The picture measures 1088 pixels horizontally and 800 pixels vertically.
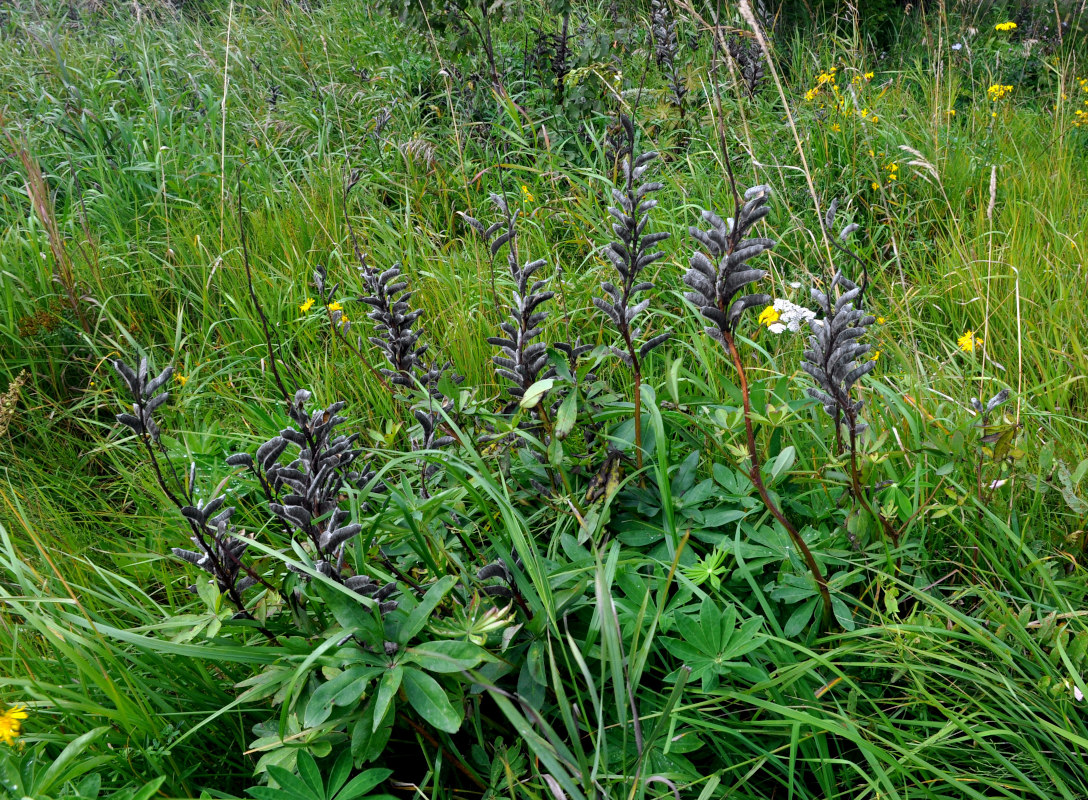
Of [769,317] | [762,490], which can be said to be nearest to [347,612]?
[762,490]

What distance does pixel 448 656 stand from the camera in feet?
3.82

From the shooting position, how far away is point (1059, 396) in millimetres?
1938

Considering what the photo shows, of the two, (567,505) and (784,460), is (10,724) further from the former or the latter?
(784,460)

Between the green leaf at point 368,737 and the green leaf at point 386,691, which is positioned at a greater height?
the green leaf at point 386,691

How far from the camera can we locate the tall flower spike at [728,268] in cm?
118

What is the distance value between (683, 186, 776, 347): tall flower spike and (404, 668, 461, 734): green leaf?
2.32 ft

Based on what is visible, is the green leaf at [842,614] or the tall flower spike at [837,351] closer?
the tall flower spike at [837,351]

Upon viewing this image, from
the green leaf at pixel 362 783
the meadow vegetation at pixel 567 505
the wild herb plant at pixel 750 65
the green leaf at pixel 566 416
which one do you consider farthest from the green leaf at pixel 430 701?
the wild herb plant at pixel 750 65

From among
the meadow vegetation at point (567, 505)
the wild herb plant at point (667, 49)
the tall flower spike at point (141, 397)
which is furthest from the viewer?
the wild herb plant at point (667, 49)

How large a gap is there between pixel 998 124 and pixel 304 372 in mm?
3557

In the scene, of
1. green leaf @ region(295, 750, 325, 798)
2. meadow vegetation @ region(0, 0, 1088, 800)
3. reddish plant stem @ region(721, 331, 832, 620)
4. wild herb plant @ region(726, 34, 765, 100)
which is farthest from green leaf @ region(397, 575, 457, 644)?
wild herb plant @ region(726, 34, 765, 100)

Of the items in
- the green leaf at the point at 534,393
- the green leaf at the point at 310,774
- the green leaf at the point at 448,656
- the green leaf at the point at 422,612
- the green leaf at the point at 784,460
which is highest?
the green leaf at the point at 534,393

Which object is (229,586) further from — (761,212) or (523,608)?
(761,212)

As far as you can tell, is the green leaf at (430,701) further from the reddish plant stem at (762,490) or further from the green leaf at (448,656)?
the reddish plant stem at (762,490)
